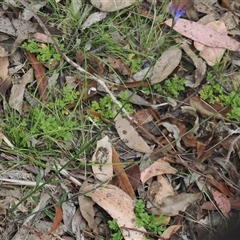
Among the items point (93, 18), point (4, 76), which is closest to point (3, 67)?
point (4, 76)

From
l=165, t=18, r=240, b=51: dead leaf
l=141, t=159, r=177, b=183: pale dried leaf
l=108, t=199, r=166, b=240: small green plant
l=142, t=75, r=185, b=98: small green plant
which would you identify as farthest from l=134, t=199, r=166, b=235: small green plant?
l=165, t=18, r=240, b=51: dead leaf

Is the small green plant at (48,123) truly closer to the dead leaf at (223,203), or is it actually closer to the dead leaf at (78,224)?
the dead leaf at (78,224)

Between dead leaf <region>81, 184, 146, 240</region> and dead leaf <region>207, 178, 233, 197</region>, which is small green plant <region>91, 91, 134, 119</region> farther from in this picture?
dead leaf <region>207, 178, 233, 197</region>

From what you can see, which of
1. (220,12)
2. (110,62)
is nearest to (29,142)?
(110,62)

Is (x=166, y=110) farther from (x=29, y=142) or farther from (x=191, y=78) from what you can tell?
(x=29, y=142)

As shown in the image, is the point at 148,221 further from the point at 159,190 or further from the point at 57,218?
the point at 57,218

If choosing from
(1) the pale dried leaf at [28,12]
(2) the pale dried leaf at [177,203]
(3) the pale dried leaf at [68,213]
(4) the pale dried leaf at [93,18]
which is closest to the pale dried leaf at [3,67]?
(1) the pale dried leaf at [28,12]
